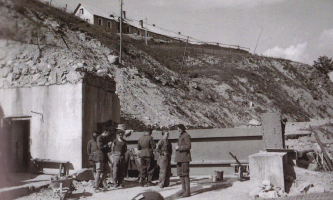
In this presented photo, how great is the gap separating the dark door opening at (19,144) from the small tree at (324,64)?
172 ft

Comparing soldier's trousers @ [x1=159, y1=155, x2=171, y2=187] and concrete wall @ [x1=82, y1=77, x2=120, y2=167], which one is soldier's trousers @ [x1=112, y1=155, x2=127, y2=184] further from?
concrete wall @ [x1=82, y1=77, x2=120, y2=167]

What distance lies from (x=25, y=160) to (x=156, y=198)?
876cm

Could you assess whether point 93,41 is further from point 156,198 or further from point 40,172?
point 156,198

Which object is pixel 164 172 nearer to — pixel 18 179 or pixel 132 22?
pixel 18 179

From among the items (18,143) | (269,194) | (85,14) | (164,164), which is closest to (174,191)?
(164,164)

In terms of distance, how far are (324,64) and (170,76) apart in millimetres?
32497

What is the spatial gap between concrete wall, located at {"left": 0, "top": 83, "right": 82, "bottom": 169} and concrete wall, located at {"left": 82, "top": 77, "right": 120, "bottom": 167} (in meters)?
0.23

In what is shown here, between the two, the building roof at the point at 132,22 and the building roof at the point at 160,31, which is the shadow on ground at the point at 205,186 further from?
the building roof at the point at 160,31

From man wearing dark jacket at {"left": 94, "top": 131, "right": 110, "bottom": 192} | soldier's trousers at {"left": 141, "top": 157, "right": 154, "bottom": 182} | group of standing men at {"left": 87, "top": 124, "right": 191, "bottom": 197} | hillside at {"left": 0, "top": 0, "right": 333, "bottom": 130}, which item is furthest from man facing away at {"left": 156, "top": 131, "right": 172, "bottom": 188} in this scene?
hillside at {"left": 0, "top": 0, "right": 333, "bottom": 130}

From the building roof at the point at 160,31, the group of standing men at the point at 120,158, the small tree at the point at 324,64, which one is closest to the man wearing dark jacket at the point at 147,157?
the group of standing men at the point at 120,158

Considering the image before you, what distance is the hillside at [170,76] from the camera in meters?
19.3

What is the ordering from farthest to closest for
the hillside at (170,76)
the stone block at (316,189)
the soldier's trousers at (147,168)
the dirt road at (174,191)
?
the hillside at (170,76) < the soldier's trousers at (147,168) < the dirt road at (174,191) < the stone block at (316,189)

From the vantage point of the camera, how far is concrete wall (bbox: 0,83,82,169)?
1195 centimetres

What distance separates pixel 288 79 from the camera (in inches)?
2080
